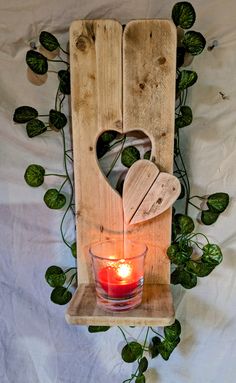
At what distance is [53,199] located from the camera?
843 mm

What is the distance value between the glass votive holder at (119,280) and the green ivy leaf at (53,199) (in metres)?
0.12

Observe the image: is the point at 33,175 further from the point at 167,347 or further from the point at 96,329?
the point at 167,347

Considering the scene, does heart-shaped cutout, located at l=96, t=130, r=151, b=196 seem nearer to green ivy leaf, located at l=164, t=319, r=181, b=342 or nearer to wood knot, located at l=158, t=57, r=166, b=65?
wood knot, located at l=158, t=57, r=166, b=65

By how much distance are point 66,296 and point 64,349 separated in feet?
0.59

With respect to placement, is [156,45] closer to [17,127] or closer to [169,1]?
[169,1]

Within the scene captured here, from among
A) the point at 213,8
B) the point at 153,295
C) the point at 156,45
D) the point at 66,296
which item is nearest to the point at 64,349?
the point at 66,296

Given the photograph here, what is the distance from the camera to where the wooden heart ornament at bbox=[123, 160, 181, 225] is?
79 centimetres

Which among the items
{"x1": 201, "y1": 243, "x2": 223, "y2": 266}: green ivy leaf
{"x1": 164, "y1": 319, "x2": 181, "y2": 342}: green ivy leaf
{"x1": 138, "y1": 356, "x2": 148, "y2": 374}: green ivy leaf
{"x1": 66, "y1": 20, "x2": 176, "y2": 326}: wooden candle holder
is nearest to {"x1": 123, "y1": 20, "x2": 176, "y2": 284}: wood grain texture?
{"x1": 66, "y1": 20, "x2": 176, "y2": 326}: wooden candle holder

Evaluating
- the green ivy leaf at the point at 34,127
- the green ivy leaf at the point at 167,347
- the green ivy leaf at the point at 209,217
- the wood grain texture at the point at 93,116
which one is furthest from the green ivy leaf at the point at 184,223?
the green ivy leaf at the point at 34,127

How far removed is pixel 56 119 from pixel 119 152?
0.16 m

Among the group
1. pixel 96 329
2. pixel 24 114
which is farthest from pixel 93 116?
pixel 96 329

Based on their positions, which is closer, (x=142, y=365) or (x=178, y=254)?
(x=178, y=254)

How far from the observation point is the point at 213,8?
2.63 ft

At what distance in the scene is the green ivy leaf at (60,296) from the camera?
87cm
